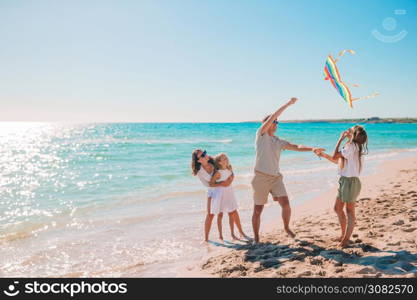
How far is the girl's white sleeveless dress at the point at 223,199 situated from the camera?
5.84 m

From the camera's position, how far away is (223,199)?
231 inches

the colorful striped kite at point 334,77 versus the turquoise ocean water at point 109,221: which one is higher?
the colorful striped kite at point 334,77

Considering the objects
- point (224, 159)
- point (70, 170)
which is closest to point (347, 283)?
point (224, 159)

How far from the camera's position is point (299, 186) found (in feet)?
37.4

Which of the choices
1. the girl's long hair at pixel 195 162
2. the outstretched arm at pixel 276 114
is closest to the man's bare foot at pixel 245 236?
the girl's long hair at pixel 195 162

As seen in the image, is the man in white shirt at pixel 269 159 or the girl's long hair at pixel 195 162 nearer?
the man in white shirt at pixel 269 159

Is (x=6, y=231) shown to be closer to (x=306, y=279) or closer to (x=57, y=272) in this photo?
(x=57, y=272)

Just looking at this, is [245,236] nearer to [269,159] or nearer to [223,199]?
[223,199]

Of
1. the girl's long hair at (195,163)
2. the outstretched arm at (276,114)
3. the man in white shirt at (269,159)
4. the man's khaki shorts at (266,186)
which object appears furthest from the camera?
the girl's long hair at (195,163)

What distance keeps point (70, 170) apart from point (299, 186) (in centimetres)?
1290

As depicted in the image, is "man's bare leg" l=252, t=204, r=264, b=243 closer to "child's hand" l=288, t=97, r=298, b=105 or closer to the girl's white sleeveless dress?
the girl's white sleeveless dress

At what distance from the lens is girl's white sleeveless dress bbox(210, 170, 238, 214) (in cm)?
584

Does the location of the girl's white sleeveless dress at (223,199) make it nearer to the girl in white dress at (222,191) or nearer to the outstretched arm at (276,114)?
the girl in white dress at (222,191)

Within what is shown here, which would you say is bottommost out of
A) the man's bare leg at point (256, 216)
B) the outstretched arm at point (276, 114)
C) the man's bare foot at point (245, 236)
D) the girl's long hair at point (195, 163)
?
the man's bare foot at point (245, 236)
